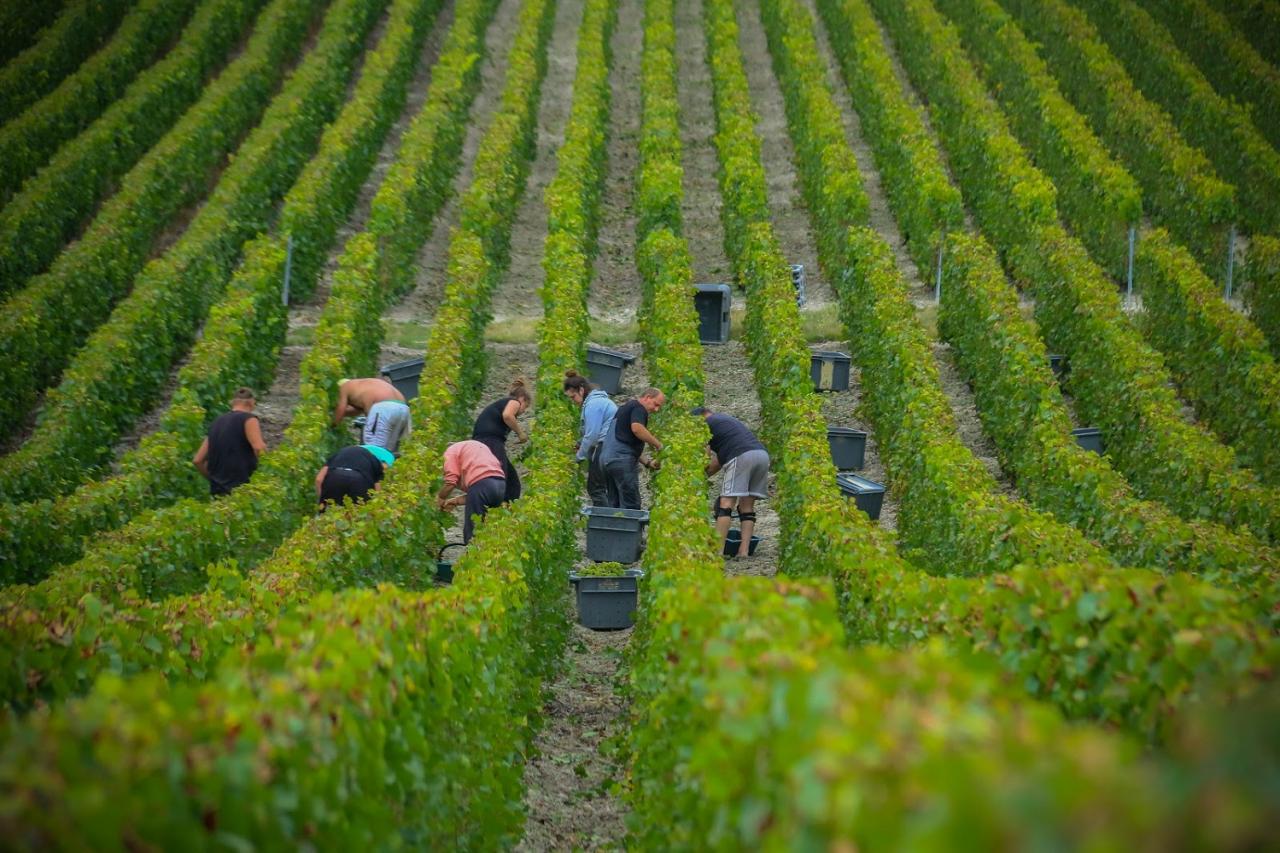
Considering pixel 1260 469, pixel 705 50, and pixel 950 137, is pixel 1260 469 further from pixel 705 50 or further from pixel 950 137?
pixel 705 50

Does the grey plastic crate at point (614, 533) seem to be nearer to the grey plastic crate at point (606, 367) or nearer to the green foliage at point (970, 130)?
the grey plastic crate at point (606, 367)

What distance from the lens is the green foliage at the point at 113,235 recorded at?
54.1ft

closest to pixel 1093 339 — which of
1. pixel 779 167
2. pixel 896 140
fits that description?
pixel 896 140

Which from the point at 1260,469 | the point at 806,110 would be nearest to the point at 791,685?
the point at 1260,469

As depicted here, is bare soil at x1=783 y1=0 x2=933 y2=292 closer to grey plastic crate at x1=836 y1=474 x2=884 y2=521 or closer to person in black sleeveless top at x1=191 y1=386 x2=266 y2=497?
grey plastic crate at x1=836 y1=474 x2=884 y2=521

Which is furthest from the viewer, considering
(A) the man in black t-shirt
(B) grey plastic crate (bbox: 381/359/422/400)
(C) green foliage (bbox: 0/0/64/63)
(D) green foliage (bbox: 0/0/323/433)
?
(C) green foliage (bbox: 0/0/64/63)

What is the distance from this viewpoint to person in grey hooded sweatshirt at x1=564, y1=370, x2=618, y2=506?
13805mm

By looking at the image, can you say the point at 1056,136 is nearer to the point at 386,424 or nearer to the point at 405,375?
the point at 405,375

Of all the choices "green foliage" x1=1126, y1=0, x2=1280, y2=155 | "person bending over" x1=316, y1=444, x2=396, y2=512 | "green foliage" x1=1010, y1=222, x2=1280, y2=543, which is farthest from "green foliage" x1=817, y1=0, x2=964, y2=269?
"person bending over" x1=316, y1=444, x2=396, y2=512

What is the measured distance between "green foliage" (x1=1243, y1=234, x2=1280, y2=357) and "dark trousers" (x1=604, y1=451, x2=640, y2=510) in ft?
27.5

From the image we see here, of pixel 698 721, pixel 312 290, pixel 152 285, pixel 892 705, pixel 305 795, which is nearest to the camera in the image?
pixel 892 705

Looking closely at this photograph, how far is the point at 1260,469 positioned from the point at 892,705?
37.6ft

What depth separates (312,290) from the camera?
68.2 feet

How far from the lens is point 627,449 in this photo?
43.9 ft
